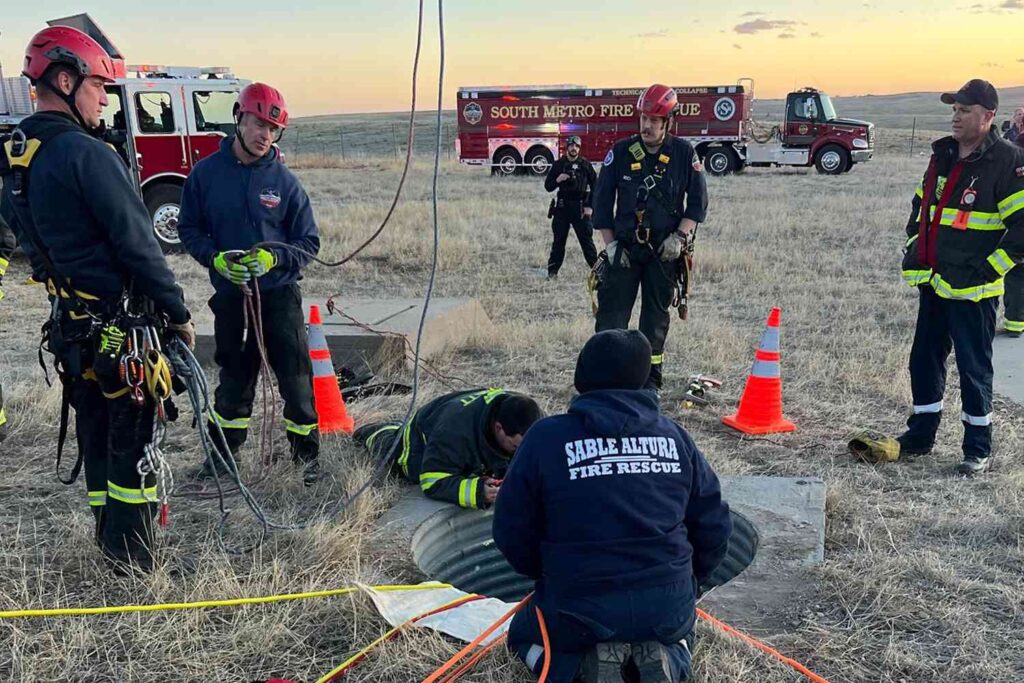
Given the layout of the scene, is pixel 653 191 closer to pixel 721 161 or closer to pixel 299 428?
pixel 299 428

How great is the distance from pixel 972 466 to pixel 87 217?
14.6 feet

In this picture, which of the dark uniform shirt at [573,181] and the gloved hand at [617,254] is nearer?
the gloved hand at [617,254]

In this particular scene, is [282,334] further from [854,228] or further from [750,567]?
[854,228]

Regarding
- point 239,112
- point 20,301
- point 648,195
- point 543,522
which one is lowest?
point 20,301

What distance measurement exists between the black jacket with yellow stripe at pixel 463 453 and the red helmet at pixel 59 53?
79.6 inches

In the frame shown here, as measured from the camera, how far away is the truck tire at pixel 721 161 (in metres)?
27.6

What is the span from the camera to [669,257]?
5578 millimetres

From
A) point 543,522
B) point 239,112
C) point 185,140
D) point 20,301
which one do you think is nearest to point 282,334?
point 239,112

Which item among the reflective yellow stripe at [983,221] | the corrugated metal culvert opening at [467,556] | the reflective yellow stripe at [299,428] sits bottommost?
the corrugated metal culvert opening at [467,556]

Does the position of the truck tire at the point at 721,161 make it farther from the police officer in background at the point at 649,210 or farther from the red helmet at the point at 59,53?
the red helmet at the point at 59,53

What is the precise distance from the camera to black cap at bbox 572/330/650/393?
232cm

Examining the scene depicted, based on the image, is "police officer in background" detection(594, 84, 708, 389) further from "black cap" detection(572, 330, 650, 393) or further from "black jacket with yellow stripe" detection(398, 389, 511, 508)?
"black cap" detection(572, 330, 650, 393)

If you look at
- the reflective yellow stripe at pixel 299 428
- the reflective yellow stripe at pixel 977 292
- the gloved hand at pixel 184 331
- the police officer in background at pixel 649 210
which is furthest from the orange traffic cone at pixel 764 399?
the gloved hand at pixel 184 331

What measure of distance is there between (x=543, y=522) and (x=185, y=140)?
11.2m
